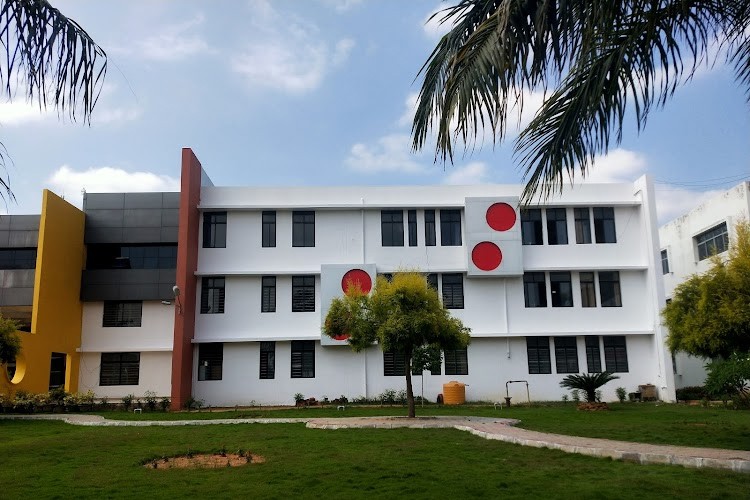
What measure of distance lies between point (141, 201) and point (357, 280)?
1001 centimetres

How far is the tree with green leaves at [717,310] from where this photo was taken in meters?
13.1

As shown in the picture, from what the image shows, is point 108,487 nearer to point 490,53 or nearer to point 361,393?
point 490,53

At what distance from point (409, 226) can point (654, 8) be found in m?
23.4

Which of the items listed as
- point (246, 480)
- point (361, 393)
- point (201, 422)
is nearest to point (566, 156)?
point (246, 480)

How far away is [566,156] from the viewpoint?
6180 mm

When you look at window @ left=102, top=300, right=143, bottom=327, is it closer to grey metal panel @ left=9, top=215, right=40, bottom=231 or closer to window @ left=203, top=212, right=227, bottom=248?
window @ left=203, top=212, right=227, bottom=248

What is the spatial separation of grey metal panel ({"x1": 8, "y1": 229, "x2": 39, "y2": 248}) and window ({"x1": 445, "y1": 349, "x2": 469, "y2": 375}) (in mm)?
17289

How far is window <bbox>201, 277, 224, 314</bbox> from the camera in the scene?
1083 inches

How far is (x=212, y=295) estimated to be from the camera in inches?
1090

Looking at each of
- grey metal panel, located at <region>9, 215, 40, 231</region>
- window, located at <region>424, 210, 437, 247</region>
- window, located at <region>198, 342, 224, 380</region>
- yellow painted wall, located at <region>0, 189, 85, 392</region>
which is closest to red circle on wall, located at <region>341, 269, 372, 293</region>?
window, located at <region>424, 210, 437, 247</region>

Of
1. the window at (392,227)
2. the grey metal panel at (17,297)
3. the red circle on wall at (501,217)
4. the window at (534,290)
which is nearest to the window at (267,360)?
the window at (392,227)

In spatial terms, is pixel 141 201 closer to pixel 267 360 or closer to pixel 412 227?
pixel 267 360

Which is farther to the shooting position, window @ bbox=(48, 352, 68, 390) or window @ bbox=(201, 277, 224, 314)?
window @ bbox=(201, 277, 224, 314)

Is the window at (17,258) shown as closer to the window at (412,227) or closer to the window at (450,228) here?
the window at (412,227)
